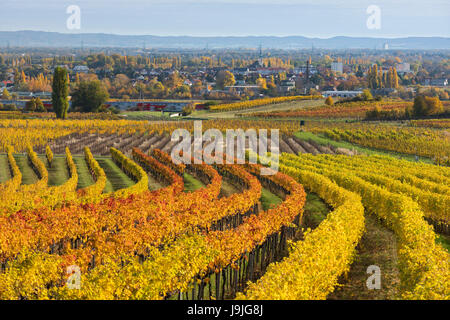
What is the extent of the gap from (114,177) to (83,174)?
9.34ft

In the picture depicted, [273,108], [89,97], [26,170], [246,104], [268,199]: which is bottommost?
[26,170]

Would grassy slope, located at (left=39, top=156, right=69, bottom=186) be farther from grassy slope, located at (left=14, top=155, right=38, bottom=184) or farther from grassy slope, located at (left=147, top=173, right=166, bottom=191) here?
grassy slope, located at (left=147, top=173, right=166, bottom=191)

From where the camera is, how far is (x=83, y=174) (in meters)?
48.2

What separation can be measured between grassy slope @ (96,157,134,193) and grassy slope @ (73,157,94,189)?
4.55ft

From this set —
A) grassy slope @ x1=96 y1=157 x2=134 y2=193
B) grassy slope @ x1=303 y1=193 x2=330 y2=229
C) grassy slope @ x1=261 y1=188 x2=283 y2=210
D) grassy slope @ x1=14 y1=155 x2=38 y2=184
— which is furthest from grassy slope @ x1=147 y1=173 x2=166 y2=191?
grassy slope @ x1=303 y1=193 x2=330 y2=229

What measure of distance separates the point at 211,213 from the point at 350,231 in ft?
21.6

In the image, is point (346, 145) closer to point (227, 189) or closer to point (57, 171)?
point (227, 189)

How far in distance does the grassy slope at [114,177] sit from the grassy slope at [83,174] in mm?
1388

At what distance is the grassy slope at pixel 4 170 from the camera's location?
45.8 meters

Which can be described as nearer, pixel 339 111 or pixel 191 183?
pixel 191 183

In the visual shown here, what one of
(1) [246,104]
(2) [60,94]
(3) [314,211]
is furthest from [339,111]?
(3) [314,211]
